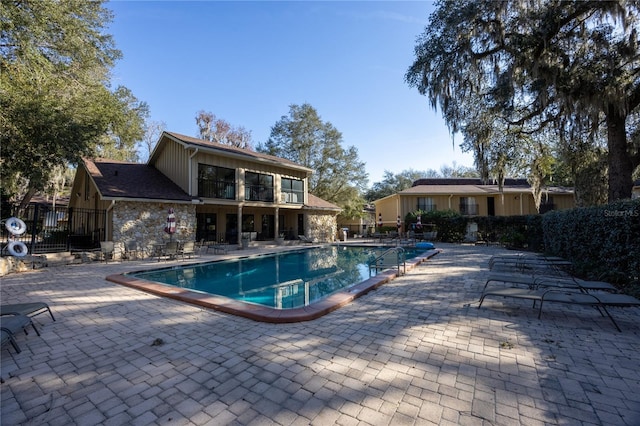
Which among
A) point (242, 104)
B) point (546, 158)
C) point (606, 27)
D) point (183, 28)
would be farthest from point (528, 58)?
A: point (242, 104)

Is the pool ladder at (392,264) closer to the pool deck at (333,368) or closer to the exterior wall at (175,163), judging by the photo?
the pool deck at (333,368)

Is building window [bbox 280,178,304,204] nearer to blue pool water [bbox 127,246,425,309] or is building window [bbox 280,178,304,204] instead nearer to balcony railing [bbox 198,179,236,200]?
balcony railing [bbox 198,179,236,200]

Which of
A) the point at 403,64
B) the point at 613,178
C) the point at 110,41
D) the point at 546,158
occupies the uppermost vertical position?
the point at 110,41

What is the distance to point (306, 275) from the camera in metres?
9.80

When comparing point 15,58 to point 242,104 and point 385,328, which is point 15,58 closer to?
point 242,104

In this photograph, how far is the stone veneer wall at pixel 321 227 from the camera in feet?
70.0

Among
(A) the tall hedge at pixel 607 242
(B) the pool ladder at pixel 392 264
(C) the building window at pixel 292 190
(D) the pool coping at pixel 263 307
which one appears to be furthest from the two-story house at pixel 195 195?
(A) the tall hedge at pixel 607 242

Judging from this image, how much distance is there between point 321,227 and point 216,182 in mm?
9166

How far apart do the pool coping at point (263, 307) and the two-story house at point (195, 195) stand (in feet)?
22.3

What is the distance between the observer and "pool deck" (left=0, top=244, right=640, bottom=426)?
7.13 feet

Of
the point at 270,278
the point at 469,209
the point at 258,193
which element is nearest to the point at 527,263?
the point at 270,278

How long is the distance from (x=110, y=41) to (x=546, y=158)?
2208 cm

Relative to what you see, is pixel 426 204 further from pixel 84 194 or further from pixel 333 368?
pixel 84 194

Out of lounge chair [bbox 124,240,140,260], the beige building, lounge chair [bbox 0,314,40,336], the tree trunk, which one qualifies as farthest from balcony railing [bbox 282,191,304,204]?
lounge chair [bbox 0,314,40,336]
